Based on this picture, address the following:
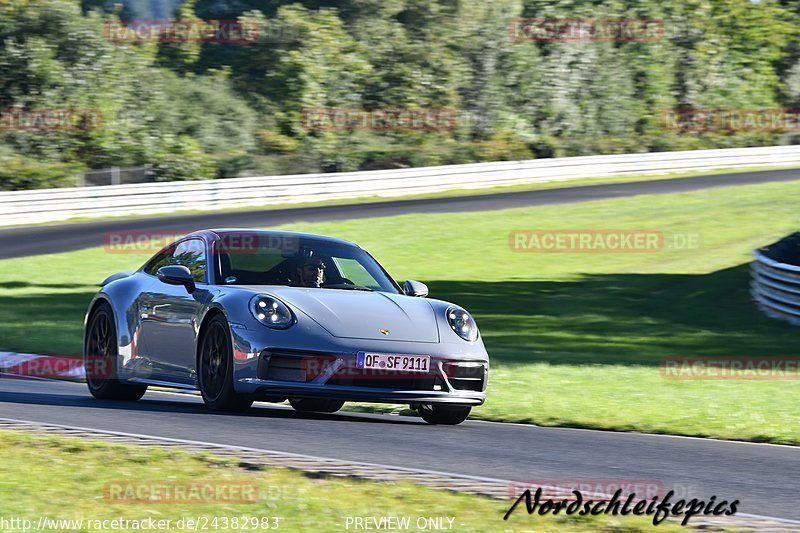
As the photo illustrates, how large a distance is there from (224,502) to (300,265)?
4.03m

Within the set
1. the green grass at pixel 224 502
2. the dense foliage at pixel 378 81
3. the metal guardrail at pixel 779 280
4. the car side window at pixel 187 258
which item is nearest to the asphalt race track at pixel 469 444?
the green grass at pixel 224 502

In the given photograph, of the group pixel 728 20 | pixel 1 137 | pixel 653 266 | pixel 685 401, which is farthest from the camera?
pixel 728 20

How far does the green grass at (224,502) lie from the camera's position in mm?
5207

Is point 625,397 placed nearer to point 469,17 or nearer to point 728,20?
point 469,17

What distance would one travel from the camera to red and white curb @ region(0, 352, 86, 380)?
13.5 meters

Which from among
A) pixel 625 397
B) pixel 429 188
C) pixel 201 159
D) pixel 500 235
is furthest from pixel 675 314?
pixel 201 159

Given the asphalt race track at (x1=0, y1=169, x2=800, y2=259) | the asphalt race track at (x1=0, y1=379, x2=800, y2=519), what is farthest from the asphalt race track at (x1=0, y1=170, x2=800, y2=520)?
the asphalt race track at (x1=0, y1=169, x2=800, y2=259)

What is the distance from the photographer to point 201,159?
38031 mm

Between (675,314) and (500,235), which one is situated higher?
(675,314)

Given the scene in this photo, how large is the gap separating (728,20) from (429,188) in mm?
29042

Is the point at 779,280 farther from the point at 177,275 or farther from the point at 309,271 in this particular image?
the point at 177,275

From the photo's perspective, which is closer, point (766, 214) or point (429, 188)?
point (766, 214)

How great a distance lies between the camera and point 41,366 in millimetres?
13859

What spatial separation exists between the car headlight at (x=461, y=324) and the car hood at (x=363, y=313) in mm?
137
